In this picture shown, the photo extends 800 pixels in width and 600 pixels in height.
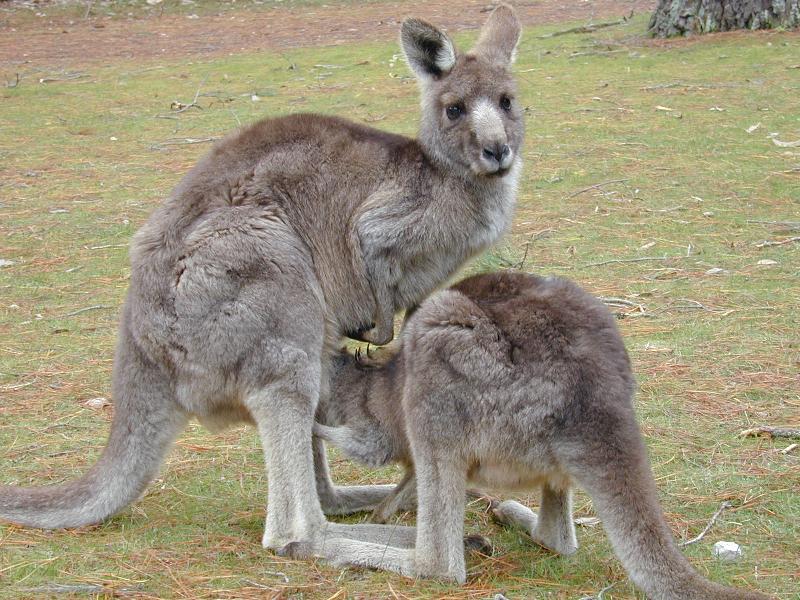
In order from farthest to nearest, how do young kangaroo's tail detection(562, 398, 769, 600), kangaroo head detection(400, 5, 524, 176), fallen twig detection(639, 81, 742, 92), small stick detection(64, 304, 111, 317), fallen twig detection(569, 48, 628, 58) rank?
fallen twig detection(569, 48, 628, 58) < fallen twig detection(639, 81, 742, 92) < small stick detection(64, 304, 111, 317) < kangaroo head detection(400, 5, 524, 176) < young kangaroo's tail detection(562, 398, 769, 600)

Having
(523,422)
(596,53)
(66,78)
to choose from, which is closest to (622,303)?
(523,422)

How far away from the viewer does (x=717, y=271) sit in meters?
6.97

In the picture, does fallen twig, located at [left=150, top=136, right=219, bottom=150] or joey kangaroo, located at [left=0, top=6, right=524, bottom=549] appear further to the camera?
fallen twig, located at [left=150, top=136, right=219, bottom=150]

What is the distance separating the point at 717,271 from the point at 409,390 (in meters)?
3.73

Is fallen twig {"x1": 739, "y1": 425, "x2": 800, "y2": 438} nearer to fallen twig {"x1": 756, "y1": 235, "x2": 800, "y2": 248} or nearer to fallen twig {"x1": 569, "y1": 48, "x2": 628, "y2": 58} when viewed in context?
fallen twig {"x1": 756, "y1": 235, "x2": 800, "y2": 248}

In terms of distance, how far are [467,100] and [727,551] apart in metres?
2.07

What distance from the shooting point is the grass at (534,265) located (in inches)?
155

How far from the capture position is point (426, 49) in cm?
Answer: 491

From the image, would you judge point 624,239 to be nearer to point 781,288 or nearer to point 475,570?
point 781,288

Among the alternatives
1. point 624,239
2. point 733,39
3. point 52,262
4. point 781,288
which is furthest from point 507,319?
point 733,39

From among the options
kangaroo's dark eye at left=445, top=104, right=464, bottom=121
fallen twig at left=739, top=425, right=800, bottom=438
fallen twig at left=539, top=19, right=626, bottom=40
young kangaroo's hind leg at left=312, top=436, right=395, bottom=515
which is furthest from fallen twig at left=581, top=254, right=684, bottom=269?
fallen twig at left=539, top=19, right=626, bottom=40

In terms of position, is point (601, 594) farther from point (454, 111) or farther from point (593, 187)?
point (593, 187)

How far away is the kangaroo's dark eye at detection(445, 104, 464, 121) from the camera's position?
4754 millimetres

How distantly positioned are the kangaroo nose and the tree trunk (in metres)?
9.77
